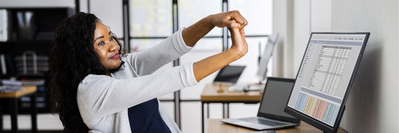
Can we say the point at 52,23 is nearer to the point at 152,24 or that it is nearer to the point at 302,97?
the point at 152,24

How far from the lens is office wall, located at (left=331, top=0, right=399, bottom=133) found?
32.9 inches

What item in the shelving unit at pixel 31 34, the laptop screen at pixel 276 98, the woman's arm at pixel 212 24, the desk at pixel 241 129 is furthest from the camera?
the shelving unit at pixel 31 34

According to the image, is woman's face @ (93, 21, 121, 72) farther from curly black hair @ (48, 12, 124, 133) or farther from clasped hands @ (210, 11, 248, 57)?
clasped hands @ (210, 11, 248, 57)

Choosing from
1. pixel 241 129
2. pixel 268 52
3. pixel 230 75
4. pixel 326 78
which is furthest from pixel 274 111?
pixel 230 75

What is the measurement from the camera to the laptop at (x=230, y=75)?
2.74 meters

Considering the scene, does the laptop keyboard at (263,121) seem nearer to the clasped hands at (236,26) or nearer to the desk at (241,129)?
the desk at (241,129)

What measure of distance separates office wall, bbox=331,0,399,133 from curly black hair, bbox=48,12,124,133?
34.3 inches

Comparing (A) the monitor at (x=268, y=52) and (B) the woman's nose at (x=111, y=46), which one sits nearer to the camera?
(B) the woman's nose at (x=111, y=46)

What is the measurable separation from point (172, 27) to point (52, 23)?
170 cm

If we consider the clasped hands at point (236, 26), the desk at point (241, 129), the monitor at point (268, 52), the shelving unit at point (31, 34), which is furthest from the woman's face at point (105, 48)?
the shelving unit at point (31, 34)

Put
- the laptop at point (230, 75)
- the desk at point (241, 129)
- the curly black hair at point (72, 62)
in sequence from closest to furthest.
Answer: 1. the curly black hair at point (72, 62)
2. the desk at point (241, 129)
3. the laptop at point (230, 75)

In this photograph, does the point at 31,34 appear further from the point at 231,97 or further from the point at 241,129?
the point at 241,129

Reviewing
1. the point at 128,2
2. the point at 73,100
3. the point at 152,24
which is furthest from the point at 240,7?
the point at 73,100

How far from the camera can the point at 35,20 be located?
408cm
